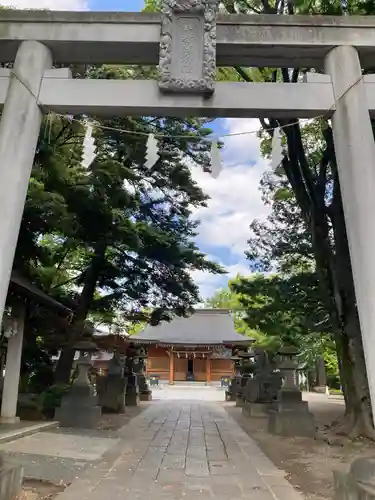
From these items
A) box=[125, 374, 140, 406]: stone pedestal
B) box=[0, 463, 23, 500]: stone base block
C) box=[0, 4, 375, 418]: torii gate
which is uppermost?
box=[0, 4, 375, 418]: torii gate

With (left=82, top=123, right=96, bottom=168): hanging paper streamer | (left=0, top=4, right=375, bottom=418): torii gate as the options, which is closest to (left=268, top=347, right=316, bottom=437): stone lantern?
(left=0, top=4, right=375, bottom=418): torii gate

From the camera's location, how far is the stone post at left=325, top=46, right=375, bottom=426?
4.14 meters

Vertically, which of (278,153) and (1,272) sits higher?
(278,153)

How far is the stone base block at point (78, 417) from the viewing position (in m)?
10.2

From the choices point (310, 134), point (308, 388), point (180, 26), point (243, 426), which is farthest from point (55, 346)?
point (308, 388)

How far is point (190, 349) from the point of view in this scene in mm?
35844

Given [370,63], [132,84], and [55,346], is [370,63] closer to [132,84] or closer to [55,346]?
[132,84]

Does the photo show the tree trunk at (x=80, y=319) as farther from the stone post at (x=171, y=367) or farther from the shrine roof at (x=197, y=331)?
the stone post at (x=171, y=367)

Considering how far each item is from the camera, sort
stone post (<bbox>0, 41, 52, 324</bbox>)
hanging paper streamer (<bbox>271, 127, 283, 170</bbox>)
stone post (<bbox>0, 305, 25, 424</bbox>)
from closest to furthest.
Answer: stone post (<bbox>0, 41, 52, 324</bbox>)
hanging paper streamer (<bbox>271, 127, 283, 170</bbox>)
stone post (<bbox>0, 305, 25, 424</bbox>)

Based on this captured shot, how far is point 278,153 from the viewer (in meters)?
5.17

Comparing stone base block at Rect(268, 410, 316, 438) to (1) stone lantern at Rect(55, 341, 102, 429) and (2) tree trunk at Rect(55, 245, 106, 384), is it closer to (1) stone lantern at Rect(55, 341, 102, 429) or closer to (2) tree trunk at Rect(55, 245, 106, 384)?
(1) stone lantern at Rect(55, 341, 102, 429)

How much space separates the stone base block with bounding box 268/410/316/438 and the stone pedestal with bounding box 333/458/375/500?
625cm

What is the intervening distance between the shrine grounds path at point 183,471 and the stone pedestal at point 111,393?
3.90 metres

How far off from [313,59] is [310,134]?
28.2ft
